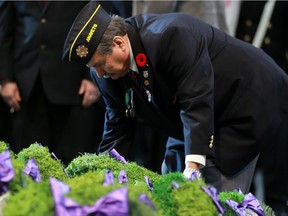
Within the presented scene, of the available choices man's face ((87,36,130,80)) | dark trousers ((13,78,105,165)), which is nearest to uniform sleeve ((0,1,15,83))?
dark trousers ((13,78,105,165))

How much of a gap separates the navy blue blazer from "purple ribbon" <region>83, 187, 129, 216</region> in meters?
0.84

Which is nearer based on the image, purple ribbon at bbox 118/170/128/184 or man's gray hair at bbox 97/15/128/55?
purple ribbon at bbox 118/170/128/184

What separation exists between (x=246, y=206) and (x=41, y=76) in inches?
62.1

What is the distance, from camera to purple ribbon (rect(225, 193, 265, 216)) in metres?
1.38

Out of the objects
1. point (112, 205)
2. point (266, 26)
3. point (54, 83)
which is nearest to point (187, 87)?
point (112, 205)

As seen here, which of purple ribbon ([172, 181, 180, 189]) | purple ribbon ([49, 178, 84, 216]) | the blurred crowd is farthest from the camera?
the blurred crowd

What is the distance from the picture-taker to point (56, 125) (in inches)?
114

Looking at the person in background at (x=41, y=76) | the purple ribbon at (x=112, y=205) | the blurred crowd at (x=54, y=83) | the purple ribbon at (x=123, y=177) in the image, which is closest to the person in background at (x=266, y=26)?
the blurred crowd at (x=54, y=83)

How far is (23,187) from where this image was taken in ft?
3.48

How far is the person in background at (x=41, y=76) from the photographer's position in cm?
277

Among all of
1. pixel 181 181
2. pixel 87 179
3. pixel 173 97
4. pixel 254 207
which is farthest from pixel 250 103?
pixel 87 179

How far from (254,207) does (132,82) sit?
0.66m

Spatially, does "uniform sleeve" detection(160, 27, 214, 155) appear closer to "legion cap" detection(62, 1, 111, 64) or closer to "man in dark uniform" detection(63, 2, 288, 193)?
"man in dark uniform" detection(63, 2, 288, 193)

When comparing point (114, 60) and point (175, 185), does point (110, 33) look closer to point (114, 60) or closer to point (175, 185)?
point (114, 60)
